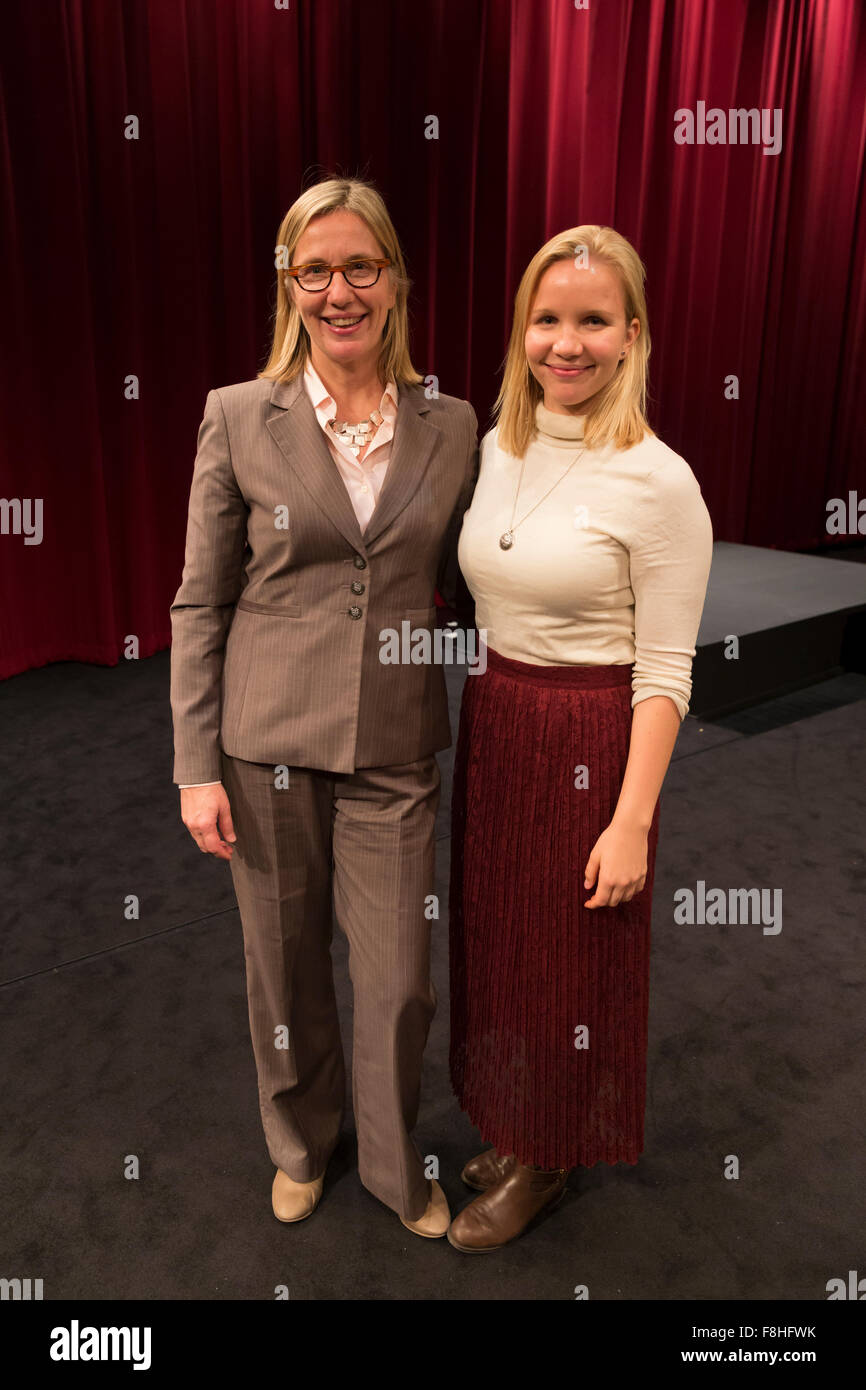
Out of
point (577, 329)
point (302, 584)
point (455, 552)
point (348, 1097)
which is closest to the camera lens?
point (577, 329)

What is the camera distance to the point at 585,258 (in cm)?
124

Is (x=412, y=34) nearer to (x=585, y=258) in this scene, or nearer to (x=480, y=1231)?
(x=585, y=258)

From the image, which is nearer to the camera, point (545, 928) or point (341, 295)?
point (341, 295)

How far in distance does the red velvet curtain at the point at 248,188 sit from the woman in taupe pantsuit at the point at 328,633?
2928mm

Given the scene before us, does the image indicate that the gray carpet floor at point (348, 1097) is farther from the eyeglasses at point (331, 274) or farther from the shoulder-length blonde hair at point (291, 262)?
the eyeglasses at point (331, 274)

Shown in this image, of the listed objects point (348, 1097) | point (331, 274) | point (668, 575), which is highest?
point (331, 274)

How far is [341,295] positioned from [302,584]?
36 cm

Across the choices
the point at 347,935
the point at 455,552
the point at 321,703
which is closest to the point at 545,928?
the point at 347,935

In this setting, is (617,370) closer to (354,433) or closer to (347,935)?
(354,433)

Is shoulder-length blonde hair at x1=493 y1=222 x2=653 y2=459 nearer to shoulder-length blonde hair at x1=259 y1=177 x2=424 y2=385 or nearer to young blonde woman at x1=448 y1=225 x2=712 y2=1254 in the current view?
young blonde woman at x1=448 y1=225 x2=712 y2=1254

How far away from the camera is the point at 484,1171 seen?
1.71 meters

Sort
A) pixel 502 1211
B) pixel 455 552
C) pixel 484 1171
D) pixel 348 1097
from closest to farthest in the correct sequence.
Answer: pixel 455 552 → pixel 502 1211 → pixel 484 1171 → pixel 348 1097
